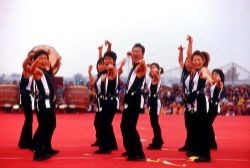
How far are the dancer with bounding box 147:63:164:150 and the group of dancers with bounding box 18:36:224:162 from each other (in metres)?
0.03

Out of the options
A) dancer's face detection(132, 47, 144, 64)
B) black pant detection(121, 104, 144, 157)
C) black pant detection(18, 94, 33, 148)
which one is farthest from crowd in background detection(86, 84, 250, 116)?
black pant detection(121, 104, 144, 157)

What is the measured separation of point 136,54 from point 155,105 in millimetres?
1913

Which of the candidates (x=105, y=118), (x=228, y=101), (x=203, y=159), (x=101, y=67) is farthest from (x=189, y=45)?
(x=228, y=101)

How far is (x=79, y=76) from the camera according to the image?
30094 millimetres

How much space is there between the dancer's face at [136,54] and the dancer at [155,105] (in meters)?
1.61

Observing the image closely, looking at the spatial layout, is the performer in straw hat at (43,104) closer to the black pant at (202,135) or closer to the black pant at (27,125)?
the black pant at (27,125)

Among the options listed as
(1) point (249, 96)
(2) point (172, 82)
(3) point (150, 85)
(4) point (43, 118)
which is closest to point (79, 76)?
(2) point (172, 82)

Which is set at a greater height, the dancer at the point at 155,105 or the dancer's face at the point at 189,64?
the dancer's face at the point at 189,64

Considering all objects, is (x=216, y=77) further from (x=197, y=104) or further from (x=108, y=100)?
(x=108, y=100)

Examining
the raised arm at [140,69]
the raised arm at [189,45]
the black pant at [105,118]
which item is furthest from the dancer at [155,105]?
the raised arm at [140,69]

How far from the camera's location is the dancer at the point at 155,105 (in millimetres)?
9594

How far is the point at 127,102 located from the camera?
7.93 m

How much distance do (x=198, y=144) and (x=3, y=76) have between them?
18.1m

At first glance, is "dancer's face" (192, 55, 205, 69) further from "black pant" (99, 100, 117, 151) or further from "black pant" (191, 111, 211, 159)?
"black pant" (99, 100, 117, 151)
